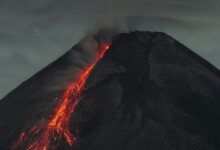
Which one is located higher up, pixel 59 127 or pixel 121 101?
pixel 59 127

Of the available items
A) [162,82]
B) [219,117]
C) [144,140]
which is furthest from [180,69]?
[144,140]

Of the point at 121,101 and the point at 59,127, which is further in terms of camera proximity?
the point at 121,101

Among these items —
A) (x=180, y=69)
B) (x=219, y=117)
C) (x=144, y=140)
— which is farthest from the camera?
(x=180, y=69)

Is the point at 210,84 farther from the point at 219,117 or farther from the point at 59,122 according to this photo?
the point at 59,122

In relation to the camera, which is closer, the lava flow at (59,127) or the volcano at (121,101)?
the volcano at (121,101)

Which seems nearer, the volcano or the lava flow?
the volcano
